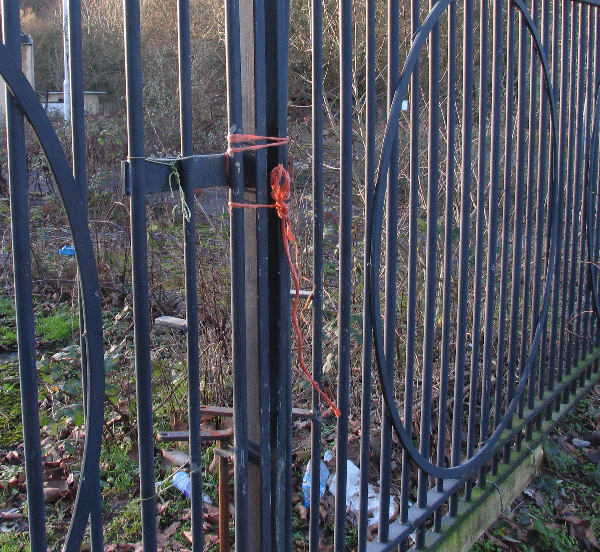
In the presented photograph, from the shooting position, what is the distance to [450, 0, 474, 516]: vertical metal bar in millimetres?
2357

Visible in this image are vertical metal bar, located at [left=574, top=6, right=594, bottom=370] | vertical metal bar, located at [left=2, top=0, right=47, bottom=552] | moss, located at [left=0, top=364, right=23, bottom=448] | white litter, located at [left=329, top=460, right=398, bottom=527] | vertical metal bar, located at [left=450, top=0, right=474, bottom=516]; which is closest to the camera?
vertical metal bar, located at [left=2, top=0, right=47, bottom=552]

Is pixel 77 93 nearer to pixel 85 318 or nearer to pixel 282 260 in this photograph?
pixel 85 318

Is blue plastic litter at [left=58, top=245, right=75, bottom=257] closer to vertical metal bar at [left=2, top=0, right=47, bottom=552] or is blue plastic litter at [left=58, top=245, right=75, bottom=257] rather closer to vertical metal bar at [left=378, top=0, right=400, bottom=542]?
vertical metal bar at [left=378, top=0, right=400, bottom=542]

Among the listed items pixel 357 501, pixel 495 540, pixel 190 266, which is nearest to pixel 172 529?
pixel 357 501

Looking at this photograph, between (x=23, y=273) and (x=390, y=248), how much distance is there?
3.98 ft

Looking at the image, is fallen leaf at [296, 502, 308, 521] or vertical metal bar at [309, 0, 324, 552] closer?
vertical metal bar at [309, 0, 324, 552]

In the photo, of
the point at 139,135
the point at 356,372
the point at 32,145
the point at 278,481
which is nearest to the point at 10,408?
the point at 356,372

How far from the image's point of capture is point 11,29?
3.89ft

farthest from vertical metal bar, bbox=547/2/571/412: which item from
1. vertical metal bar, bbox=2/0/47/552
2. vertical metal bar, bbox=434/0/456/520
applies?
vertical metal bar, bbox=2/0/47/552

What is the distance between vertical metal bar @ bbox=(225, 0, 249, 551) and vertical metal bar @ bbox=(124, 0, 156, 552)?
244 mm

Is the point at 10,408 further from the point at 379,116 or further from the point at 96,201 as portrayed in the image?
the point at 379,116

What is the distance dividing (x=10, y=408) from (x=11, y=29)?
3020mm

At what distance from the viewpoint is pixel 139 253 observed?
4.72 ft

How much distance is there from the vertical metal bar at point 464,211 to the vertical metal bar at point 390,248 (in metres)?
0.41
